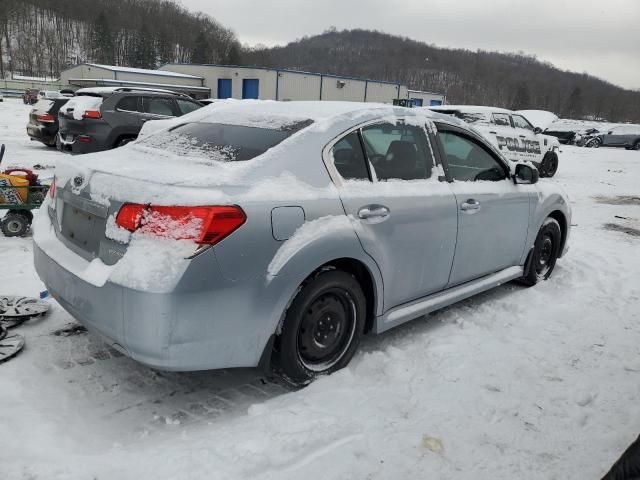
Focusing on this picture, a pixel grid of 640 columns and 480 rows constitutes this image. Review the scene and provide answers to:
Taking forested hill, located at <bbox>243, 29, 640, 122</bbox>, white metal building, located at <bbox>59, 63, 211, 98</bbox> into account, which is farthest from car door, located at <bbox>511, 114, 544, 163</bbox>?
forested hill, located at <bbox>243, 29, 640, 122</bbox>

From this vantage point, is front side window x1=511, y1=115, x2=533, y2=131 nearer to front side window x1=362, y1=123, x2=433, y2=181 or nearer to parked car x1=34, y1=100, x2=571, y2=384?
parked car x1=34, y1=100, x2=571, y2=384

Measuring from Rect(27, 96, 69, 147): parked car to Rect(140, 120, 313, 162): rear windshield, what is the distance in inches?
466

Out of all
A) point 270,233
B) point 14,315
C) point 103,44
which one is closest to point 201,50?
point 103,44

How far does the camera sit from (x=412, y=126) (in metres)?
3.63

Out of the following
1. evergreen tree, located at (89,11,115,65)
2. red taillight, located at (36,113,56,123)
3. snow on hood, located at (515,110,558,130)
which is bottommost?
red taillight, located at (36,113,56,123)

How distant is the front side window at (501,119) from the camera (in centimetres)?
1341

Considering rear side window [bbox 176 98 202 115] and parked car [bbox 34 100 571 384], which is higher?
rear side window [bbox 176 98 202 115]

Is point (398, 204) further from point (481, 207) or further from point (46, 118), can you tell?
point (46, 118)

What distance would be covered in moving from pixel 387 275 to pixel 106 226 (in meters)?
1.66

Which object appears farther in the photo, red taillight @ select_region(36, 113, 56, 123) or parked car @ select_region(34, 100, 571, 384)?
red taillight @ select_region(36, 113, 56, 123)

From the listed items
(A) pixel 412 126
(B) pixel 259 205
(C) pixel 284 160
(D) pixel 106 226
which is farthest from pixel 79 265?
(A) pixel 412 126

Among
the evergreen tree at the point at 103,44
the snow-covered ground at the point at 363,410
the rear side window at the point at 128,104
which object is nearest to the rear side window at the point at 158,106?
the rear side window at the point at 128,104

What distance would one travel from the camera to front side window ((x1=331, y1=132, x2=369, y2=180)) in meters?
3.09

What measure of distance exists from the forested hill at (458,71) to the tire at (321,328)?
119 metres
